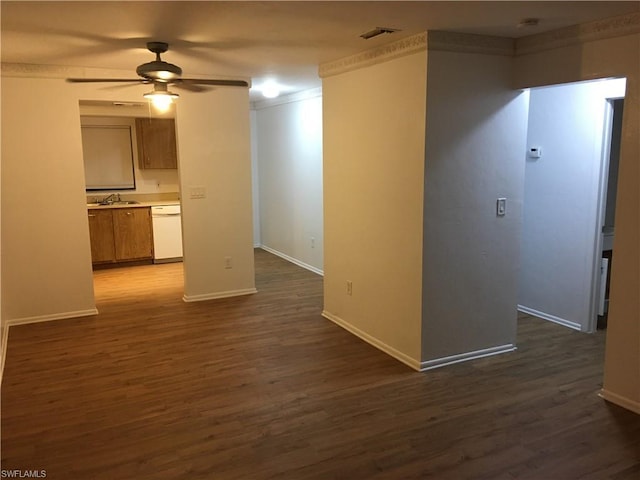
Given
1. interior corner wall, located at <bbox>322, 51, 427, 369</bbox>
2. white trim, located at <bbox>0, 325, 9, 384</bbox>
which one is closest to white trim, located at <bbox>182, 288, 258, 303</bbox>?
interior corner wall, located at <bbox>322, 51, 427, 369</bbox>

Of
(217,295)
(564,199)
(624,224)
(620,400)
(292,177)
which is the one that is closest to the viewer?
(624,224)

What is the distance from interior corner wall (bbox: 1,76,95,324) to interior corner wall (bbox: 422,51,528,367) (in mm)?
3311

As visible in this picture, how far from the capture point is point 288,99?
7094mm

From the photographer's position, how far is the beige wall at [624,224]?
3.01m

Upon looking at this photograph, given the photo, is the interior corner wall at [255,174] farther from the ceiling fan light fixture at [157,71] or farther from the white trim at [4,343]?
the ceiling fan light fixture at [157,71]

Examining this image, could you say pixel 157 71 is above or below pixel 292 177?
above

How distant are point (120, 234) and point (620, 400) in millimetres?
6138

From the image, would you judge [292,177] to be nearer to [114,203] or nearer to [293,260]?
[293,260]

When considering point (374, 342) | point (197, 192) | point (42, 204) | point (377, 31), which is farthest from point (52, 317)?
point (377, 31)

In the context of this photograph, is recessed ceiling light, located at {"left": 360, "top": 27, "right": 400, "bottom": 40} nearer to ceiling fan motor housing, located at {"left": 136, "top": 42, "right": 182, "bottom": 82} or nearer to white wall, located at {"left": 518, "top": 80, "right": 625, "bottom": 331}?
ceiling fan motor housing, located at {"left": 136, "top": 42, "right": 182, "bottom": 82}

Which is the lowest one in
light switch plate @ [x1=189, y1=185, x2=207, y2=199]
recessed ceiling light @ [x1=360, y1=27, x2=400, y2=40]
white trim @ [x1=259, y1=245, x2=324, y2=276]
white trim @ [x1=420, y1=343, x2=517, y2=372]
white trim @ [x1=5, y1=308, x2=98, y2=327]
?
white trim @ [x1=420, y1=343, x2=517, y2=372]

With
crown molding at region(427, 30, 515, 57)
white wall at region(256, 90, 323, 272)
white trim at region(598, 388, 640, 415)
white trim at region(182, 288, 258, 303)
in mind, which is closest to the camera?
white trim at region(598, 388, 640, 415)

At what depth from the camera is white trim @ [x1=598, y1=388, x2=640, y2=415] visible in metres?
3.16

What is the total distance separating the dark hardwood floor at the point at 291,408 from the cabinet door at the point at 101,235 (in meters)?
2.35
